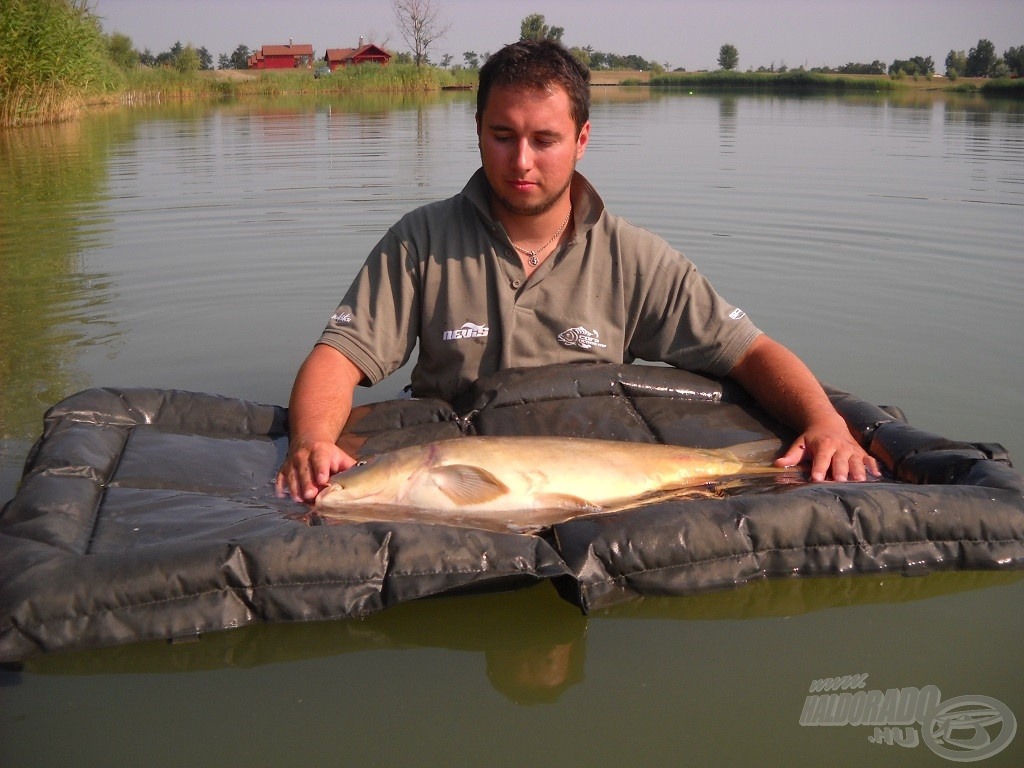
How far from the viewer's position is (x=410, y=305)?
15.3 feet

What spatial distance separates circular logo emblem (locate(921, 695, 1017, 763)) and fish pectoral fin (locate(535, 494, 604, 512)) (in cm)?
139

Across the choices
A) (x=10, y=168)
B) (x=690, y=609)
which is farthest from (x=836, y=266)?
(x=10, y=168)

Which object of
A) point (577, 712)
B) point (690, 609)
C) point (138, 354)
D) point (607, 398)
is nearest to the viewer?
point (577, 712)

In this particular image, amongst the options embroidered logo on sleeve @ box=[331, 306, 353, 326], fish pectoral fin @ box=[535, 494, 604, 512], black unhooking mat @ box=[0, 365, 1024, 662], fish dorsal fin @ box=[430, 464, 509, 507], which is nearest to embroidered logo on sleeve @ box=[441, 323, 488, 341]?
black unhooking mat @ box=[0, 365, 1024, 662]

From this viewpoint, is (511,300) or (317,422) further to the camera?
(511,300)

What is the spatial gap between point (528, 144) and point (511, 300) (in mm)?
751

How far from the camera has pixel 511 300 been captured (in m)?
4.66

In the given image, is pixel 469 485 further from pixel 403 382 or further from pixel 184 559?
pixel 403 382

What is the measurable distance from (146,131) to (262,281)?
1817 centimetres

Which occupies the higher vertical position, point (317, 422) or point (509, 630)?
point (317, 422)

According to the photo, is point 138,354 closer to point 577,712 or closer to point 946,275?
point 577,712

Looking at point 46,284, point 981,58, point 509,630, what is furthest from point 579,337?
point 981,58

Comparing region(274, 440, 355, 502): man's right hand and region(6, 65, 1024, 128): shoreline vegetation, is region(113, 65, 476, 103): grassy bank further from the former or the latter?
region(274, 440, 355, 502): man's right hand

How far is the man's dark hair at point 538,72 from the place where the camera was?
14.2 feet
